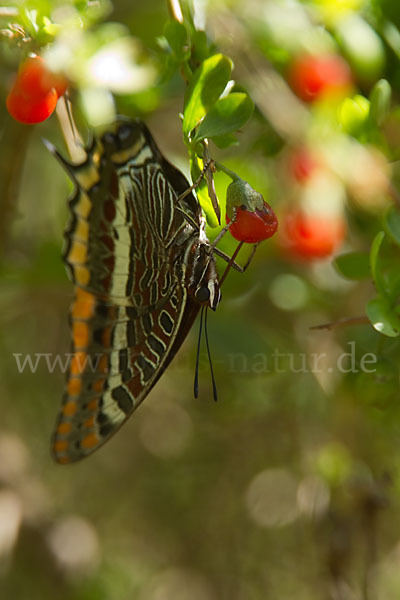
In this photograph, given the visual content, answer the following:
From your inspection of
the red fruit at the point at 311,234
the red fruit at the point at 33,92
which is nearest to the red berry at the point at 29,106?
the red fruit at the point at 33,92

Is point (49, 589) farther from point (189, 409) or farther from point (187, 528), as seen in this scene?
point (189, 409)

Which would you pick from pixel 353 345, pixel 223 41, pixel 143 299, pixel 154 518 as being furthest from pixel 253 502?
pixel 223 41

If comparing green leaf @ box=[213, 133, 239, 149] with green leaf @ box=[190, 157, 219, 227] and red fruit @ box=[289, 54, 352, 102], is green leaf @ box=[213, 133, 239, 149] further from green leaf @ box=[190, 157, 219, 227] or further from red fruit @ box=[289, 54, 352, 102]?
red fruit @ box=[289, 54, 352, 102]

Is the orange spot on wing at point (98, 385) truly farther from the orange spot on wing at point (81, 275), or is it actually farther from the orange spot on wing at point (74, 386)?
the orange spot on wing at point (81, 275)

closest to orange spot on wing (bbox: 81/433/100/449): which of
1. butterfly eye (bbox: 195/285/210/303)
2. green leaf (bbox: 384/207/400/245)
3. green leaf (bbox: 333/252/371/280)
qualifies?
butterfly eye (bbox: 195/285/210/303)

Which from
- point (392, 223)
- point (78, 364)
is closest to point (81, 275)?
point (78, 364)

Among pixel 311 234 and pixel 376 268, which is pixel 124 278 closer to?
pixel 376 268
